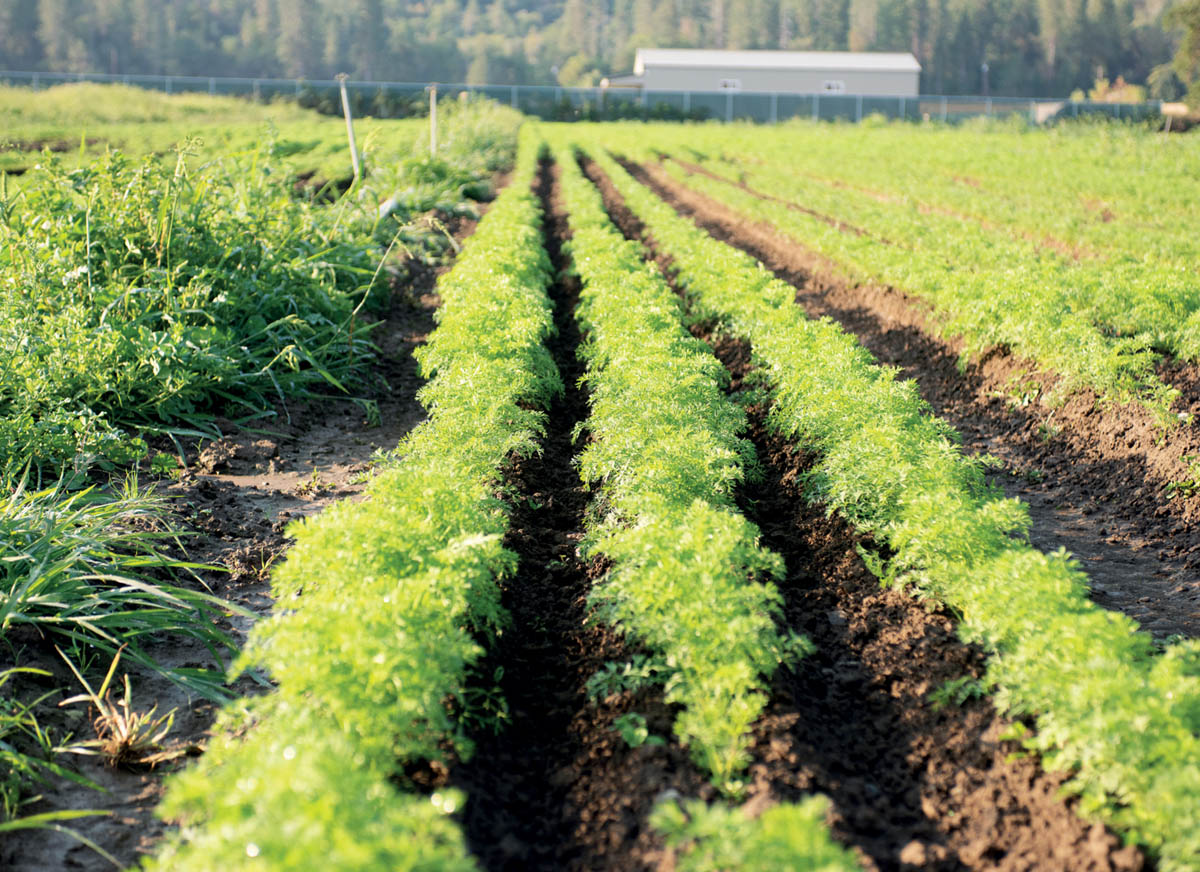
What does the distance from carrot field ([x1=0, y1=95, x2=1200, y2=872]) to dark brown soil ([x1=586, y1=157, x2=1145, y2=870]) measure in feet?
0.07

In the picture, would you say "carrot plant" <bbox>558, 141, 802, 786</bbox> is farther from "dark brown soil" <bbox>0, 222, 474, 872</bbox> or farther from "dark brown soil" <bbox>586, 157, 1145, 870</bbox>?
"dark brown soil" <bbox>0, 222, 474, 872</bbox>

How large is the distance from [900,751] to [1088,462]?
15.4 feet

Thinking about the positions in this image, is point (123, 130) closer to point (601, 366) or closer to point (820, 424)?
point (601, 366)

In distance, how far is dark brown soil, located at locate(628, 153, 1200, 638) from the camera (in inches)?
236

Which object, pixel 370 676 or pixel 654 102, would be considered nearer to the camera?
pixel 370 676

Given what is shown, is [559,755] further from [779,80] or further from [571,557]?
[779,80]

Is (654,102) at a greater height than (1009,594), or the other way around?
(654,102)

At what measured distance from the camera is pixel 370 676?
138 inches

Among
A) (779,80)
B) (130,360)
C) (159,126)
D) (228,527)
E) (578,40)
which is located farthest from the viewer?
(578,40)

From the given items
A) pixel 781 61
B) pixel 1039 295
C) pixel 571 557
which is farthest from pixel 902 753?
pixel 781 61

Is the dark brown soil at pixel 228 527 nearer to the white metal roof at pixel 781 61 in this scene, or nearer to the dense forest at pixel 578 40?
the white metal roof at pixel 781 61

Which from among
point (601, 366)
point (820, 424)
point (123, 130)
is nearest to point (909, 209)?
point (601, 366)

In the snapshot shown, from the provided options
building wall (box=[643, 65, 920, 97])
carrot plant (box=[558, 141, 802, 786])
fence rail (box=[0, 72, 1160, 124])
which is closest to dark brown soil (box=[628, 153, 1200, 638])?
carrot plant (box=[558, 141, 802, 786])

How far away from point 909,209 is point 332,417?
51.1 feet
